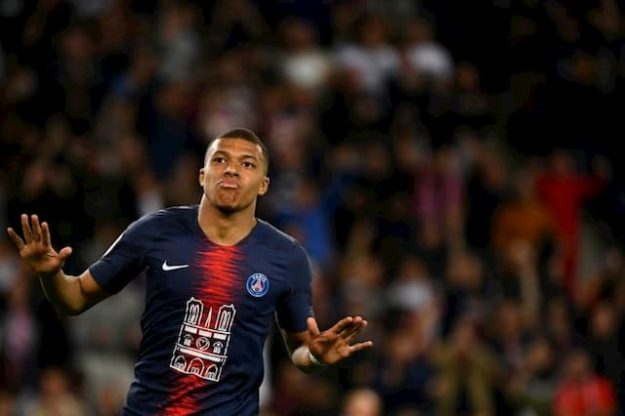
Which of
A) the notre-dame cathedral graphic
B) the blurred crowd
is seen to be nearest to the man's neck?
the notre-dame cathedral graphic

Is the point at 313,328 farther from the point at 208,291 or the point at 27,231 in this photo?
the point at 27,231

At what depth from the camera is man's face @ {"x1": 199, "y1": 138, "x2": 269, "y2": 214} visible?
5.97m

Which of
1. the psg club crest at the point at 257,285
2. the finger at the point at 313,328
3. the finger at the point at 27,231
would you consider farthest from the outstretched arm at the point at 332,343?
the finger at the point at 27,231

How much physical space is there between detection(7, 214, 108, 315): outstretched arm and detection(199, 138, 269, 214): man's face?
58 cm

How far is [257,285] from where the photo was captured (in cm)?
599

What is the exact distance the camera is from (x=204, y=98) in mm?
13789

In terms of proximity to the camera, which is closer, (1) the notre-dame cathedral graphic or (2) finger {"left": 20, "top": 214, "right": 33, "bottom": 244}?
(2) finger {"left": 20, "top": 214, "right": 33, "bottom": 244}

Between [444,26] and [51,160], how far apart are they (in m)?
5.38

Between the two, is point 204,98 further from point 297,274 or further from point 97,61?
point 297,274

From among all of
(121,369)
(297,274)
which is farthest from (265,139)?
(297,274)

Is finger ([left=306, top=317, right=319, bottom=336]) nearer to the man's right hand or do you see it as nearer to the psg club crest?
the psg club crest

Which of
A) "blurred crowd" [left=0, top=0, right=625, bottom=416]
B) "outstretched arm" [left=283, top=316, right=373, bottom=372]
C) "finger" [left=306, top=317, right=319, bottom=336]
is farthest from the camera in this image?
"blurred crowd" [left=0, top=0, right=625, bottom=416]

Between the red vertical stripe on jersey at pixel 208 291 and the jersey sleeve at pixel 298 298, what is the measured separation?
23 centimetres

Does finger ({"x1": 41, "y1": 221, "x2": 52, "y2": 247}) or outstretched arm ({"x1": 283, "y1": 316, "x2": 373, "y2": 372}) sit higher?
finger ({"x1": 41, "y1": 221, "x2": 52, "y2": 247})
